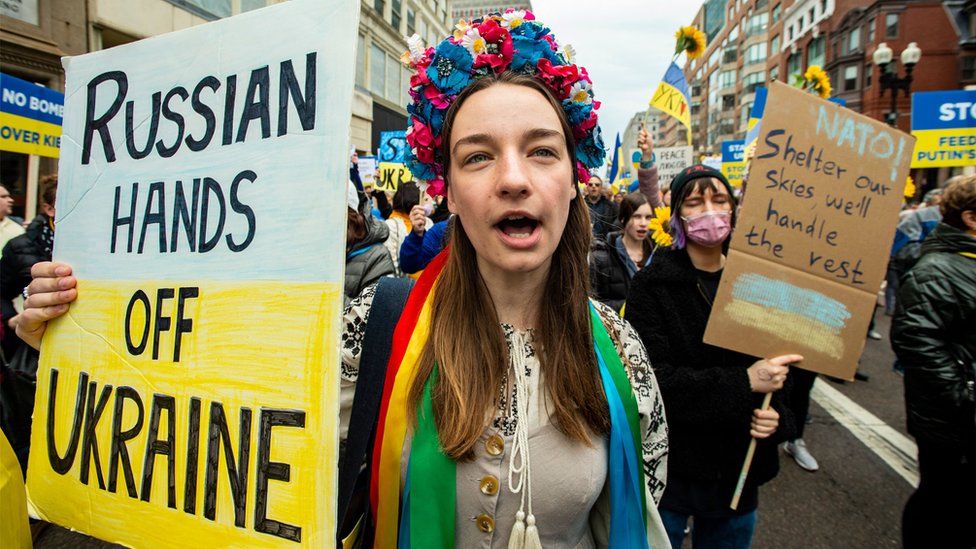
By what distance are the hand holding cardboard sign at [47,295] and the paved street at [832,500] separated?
264cm

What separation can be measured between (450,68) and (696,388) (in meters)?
1.62

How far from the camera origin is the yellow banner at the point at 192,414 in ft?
3.41

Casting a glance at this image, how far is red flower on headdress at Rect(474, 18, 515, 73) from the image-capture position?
1.45 m

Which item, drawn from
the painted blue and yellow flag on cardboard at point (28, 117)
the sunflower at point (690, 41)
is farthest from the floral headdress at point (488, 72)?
the sunflower at point (690, 41)

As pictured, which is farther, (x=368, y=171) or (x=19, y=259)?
(x=368, y=171)

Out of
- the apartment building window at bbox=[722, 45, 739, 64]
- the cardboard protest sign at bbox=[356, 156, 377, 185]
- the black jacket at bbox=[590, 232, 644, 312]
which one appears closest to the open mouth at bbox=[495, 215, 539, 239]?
the black jacket at bbox=[590, 232, 644, 312]

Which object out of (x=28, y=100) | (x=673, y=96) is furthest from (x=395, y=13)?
(x=28, y=100)

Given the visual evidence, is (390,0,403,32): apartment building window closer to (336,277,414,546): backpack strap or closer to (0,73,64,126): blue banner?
(0,73,64,126): blue banner

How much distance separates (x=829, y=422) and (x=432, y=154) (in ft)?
16.8

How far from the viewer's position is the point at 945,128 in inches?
226

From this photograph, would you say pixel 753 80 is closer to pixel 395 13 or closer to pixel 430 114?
pixel 395 13

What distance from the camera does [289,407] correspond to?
1.06m

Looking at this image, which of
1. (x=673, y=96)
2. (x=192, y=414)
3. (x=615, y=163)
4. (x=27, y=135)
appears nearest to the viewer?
(x=192, y=414)

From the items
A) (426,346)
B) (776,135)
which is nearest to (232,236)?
(426,346)
